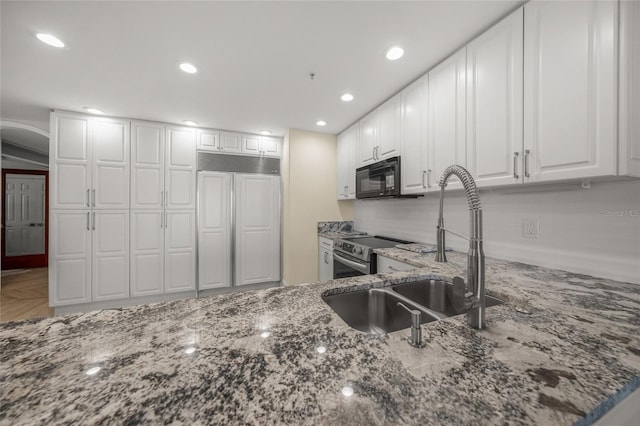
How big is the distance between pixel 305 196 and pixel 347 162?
0.76 meters

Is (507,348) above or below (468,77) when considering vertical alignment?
below

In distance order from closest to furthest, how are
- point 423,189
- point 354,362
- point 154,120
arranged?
1. point 354,362
2. point 423,189
3. point 154,120

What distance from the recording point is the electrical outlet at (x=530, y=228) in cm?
151

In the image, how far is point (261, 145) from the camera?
352 cm

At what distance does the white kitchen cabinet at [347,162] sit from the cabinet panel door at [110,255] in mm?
2789

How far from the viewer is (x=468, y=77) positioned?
158cm

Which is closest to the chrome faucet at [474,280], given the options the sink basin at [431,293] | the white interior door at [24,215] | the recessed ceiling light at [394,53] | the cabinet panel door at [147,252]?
the sink basin at [431,293]

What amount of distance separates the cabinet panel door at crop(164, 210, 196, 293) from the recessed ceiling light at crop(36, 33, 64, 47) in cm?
186

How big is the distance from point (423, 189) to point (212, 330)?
1852 millimetres

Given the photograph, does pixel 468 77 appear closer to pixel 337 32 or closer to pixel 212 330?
pixel 337 32

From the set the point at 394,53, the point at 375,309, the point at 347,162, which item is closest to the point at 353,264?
the point at 375,309

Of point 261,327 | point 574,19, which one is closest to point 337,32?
point 574,19

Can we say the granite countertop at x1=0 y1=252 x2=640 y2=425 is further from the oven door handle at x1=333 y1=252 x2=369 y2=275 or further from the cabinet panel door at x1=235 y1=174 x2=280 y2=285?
the cabinet panel door at x1=235 y1=174 x2=280 y2=285

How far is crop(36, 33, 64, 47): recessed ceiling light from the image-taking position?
153 centimetres
